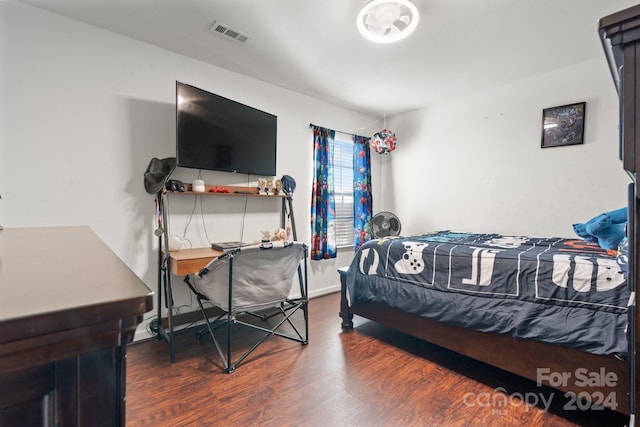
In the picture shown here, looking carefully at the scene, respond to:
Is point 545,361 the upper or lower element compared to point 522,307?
lower

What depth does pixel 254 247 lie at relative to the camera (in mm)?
1990

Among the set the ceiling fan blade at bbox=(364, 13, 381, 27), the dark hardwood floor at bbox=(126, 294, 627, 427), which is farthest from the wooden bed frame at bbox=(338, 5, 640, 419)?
the ceiling fan blade at bbox=(364, 13, 381, 27)

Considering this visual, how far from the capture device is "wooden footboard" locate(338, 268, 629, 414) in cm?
144

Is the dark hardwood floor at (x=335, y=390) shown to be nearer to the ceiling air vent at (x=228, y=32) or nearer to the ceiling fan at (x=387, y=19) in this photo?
the ceiling fan at (x=387, y=19)

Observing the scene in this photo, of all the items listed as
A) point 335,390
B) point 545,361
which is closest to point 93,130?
point 335,390

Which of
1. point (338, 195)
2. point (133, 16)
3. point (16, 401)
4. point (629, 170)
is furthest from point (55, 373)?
point (338, 195)

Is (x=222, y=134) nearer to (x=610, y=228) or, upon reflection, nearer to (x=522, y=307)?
(x=522, y=307)

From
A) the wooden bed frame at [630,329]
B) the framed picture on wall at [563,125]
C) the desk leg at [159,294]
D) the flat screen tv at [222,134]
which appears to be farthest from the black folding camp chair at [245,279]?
the framed picture on wall at [563,125]

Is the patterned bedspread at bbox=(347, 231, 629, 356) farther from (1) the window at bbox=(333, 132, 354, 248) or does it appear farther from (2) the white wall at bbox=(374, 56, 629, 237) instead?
(1) the window at bbox=(333, 132, 354, 248)

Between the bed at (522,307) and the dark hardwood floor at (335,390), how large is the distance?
0.57 feet

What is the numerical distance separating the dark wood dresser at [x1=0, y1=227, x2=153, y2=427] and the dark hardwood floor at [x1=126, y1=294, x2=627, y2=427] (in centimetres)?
143

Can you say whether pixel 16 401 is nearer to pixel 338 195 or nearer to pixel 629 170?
pixel 629 170

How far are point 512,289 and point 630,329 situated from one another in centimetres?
114

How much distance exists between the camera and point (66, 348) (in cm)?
32
